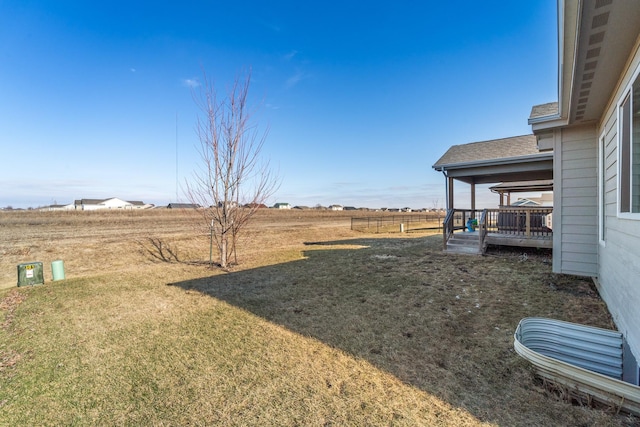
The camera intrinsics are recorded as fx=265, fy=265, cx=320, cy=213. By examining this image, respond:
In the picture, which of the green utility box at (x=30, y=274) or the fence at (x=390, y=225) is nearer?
the green utility box at (x=30, y=274)

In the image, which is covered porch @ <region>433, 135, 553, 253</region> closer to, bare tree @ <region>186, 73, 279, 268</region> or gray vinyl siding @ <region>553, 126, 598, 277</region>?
gray vinyl siding @ <region>553, 126, 598, 277</region>

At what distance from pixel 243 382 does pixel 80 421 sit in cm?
111

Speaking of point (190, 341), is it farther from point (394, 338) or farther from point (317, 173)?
point (317, 173)

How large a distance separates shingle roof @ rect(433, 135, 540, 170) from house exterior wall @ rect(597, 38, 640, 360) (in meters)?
4.06

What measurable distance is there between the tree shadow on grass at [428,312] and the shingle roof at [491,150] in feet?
11.0

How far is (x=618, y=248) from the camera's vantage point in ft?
9.94

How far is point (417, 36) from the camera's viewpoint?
10430 mm

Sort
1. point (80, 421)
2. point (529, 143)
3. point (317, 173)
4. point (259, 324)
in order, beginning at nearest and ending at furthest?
point (80, 421)
point (259, 324)
point (529, 143)
point (317, 173)

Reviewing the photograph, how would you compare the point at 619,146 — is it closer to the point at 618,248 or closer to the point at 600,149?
the point at 618,248

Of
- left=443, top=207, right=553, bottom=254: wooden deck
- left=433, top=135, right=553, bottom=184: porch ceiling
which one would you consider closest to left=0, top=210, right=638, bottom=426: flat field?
left=443, top=207, right=553, bottom=254: wooden deck

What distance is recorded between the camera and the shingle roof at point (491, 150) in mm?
8273

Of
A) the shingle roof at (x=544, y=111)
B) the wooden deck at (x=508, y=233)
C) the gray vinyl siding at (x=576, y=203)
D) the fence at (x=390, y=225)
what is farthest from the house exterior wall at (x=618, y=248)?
the fence at (x=390, y=225)

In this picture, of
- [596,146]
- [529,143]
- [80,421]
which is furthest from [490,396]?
[529,143]

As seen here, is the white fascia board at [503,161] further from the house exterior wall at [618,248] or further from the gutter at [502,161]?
the house exterior wall at [618,248]
